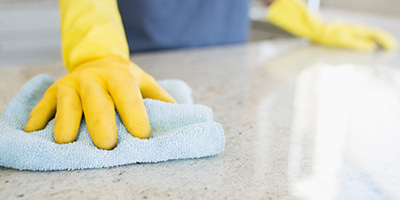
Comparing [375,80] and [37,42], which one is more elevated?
[375,80]

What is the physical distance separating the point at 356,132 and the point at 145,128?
1.18 feet

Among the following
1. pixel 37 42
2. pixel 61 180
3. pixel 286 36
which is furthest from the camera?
pixel 37 42

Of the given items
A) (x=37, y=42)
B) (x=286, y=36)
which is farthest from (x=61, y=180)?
(x=37, y=42)

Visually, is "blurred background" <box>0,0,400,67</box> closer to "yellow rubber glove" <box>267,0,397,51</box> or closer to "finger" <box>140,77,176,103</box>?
"yellow rubber glove" <box>267,0,397,51</box>

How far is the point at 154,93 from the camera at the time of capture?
2.03 feet

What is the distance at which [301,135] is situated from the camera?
0.62m

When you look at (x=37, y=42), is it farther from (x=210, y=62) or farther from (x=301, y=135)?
(x=301, y=135)

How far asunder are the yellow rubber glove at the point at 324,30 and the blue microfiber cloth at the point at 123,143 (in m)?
0.96

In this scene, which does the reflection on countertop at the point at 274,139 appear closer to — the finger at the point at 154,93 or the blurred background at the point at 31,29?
the finger at the point at 154,93

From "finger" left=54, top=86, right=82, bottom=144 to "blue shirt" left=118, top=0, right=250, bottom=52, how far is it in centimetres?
74

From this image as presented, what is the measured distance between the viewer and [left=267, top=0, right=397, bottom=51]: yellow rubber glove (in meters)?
1.33

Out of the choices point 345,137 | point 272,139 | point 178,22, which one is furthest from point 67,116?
point 178,22

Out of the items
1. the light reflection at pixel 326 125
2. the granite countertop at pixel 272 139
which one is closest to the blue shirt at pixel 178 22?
the granite countertop at pixel 272 139

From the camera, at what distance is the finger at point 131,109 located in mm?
510
